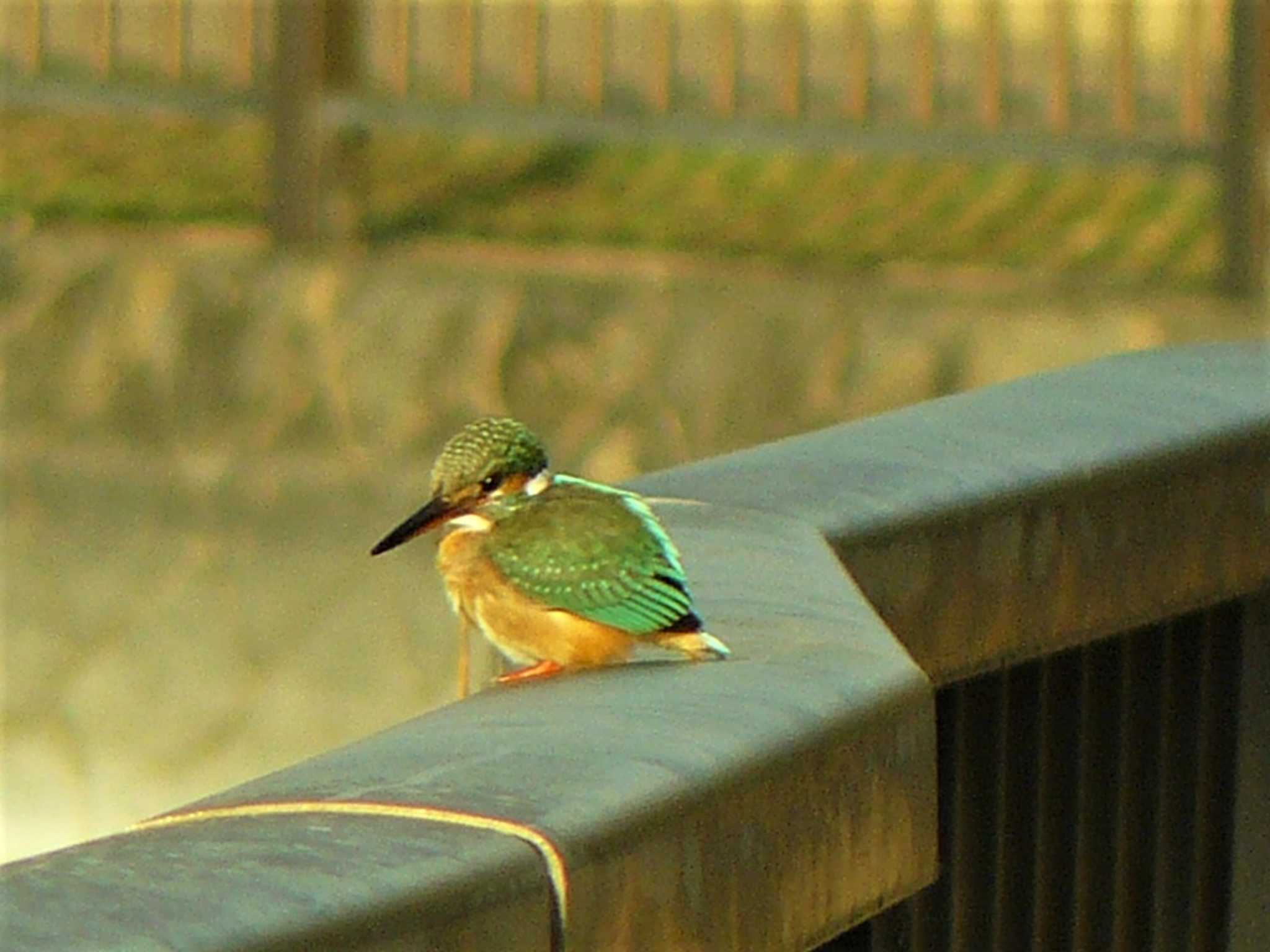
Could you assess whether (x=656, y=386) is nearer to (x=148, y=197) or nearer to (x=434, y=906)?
(x=148, y=197)

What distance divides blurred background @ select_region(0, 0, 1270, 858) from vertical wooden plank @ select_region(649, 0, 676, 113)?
0.01m

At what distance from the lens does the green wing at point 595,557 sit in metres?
1.73

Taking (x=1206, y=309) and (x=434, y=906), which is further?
(x=1206, y=309)

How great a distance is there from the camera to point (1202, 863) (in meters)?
2.05

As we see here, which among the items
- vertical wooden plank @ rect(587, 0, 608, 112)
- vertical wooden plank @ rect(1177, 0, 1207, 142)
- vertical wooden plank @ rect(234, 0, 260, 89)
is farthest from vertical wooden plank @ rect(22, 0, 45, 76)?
vertical wooden plank @ rect(1177, 0, 1207, 142)

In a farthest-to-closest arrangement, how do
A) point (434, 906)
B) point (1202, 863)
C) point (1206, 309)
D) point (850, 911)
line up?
point (1206, 309) < point (1202, 863) < point (850, 911) < point (434, 906)

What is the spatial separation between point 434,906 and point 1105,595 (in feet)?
2.93

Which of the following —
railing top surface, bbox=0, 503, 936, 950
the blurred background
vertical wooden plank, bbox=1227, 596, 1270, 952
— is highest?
railing top surface, bbox=0, 503, 936, 950

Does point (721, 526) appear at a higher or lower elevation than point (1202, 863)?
higher

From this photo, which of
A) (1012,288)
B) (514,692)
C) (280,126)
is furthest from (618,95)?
(514,692)

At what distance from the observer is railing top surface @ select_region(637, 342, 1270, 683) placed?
176 cm

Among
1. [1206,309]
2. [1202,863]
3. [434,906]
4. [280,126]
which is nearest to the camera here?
[434,906]

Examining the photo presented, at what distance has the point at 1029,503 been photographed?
1.83 metres

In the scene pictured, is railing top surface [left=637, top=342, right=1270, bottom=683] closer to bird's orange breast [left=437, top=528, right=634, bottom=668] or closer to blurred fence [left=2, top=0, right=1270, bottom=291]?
bird's orange breast [left=437, top=528, right=634, bottom=668]
